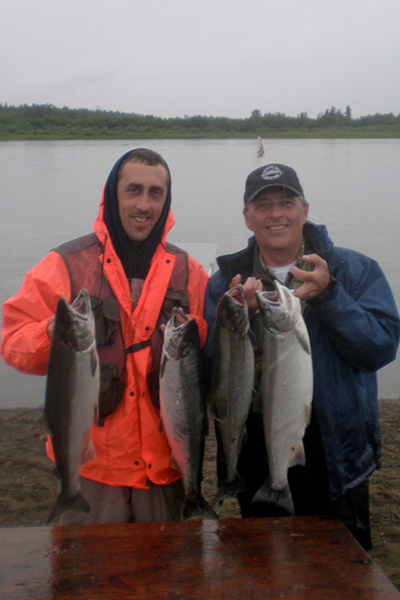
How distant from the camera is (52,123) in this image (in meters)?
40.9

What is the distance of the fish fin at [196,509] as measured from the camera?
260 cm

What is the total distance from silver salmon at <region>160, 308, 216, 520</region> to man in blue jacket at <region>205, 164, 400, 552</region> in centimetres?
32

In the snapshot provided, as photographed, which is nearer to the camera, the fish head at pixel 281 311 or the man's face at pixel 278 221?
the fish head at pixel 281 311

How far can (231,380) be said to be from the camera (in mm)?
2463

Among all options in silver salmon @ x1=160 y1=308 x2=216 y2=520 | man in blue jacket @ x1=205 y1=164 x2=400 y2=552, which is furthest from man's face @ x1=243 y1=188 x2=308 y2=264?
silver salmon @ x1=160 y1=308 x2=216 y2=520

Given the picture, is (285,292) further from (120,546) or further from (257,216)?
(120,546)

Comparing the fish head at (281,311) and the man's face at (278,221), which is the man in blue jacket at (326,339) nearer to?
the man's face at (278,221)

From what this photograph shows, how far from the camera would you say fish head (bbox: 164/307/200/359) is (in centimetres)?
242

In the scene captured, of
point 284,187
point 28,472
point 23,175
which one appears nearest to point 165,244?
point 284,187

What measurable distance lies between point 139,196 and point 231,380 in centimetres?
116

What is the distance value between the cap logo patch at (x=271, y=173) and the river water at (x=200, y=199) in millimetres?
5480

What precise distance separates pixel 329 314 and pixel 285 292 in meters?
0.29

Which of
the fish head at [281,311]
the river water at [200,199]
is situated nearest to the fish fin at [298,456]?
the fish head at [281,311]

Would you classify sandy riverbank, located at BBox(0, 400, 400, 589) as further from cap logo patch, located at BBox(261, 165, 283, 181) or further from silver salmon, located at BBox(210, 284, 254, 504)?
cap logo patch, located at BBox(261, 165, 283, 181)
